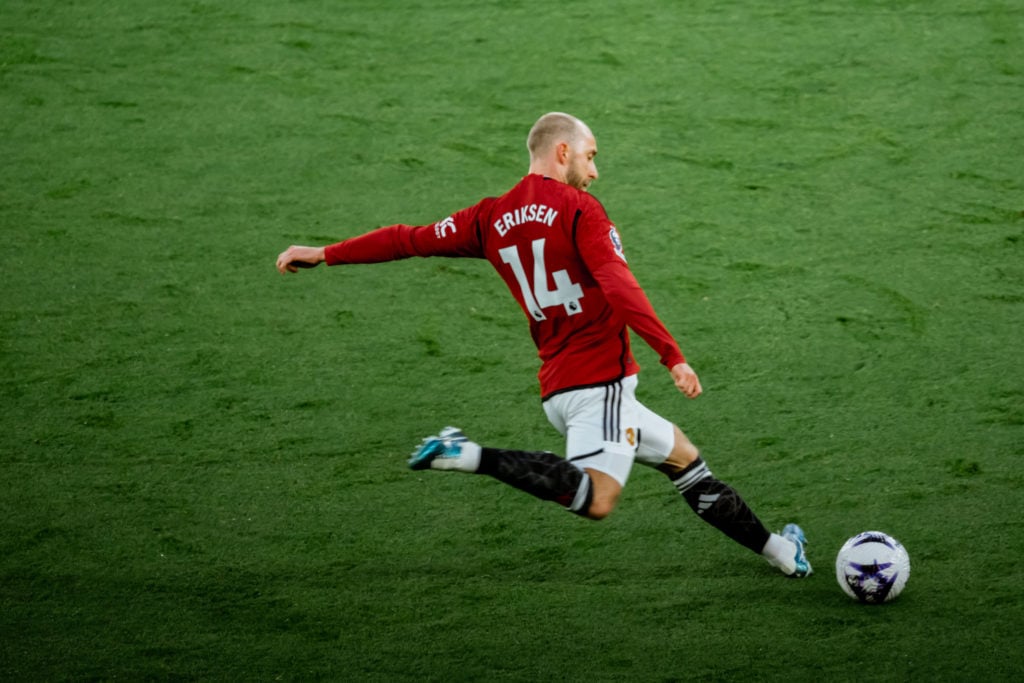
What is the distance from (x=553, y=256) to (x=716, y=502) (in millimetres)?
999

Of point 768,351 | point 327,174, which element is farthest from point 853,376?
point 327,174

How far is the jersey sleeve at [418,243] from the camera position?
163 inches

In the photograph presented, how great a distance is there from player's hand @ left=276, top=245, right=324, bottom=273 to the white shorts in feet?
3.03

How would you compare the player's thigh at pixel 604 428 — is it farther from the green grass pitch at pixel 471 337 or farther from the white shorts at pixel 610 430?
the green grass pitch at pixel 471 337

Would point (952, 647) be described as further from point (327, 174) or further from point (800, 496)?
point (327, 174)

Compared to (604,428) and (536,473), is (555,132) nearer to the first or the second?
(604,428)

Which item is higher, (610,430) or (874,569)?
(610,430)

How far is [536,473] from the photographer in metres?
3.82

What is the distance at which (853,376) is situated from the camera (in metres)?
5.49

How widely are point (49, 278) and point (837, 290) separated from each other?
3.88m

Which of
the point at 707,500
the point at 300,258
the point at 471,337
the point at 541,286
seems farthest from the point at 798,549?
the point at 471,337

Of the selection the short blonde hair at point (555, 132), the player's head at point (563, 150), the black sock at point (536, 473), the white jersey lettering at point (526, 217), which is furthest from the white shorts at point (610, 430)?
the short blonde hair at point (555, 132)

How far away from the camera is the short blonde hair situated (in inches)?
160

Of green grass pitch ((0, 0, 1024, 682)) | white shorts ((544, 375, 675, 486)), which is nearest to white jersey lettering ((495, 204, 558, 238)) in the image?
white shorts ((544, 375, 675, 486))
